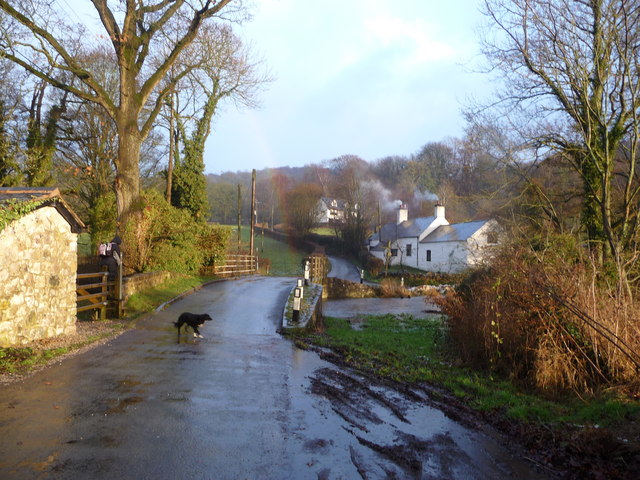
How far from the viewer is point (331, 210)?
233ft

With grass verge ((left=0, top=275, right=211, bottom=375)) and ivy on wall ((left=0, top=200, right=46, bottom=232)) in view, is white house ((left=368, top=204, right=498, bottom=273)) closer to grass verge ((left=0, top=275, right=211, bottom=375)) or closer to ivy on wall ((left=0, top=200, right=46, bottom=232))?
grass verge ((left=0, top=275, right=211, bottom=375))

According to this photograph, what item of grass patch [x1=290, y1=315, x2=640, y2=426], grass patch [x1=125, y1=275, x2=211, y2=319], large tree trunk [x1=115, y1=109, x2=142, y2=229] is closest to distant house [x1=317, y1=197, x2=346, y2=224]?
grass patch [x1=125, y1=275, x2=211, y2=319]

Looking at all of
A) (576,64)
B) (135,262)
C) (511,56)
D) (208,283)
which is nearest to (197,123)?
(208,283)

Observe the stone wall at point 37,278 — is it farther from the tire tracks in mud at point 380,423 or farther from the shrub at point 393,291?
the shrub at point 393,291

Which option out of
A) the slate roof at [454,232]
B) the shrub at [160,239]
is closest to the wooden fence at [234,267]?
the shrub at [160,239]

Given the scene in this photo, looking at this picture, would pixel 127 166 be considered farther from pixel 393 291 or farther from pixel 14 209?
pixel 393 291

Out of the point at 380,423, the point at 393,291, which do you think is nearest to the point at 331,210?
the point at 393,291

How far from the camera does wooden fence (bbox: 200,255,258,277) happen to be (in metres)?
30.0

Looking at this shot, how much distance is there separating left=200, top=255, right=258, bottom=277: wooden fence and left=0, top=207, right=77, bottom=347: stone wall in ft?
60.9

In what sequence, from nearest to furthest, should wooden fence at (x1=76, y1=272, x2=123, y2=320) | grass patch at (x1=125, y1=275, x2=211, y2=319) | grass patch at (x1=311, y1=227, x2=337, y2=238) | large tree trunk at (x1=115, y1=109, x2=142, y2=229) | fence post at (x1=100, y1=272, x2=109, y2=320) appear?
wooden fence at (x1=76, y1=272, x2=123, y2=320)
fence post at (x1=100, y1=272, x2=109, y2=320)
grass patch at (x1=125, y1=275, x2=211, y2=319)
large tree trunk at (x1=115, y1=109, x2=142, y2=229)
grass patch at (x1=311, y1=227, x2=337, y2=238)

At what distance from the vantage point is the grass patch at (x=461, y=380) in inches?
263

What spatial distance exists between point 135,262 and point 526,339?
52.0ft

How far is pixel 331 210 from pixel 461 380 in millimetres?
62458

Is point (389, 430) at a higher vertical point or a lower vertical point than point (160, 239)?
lower
